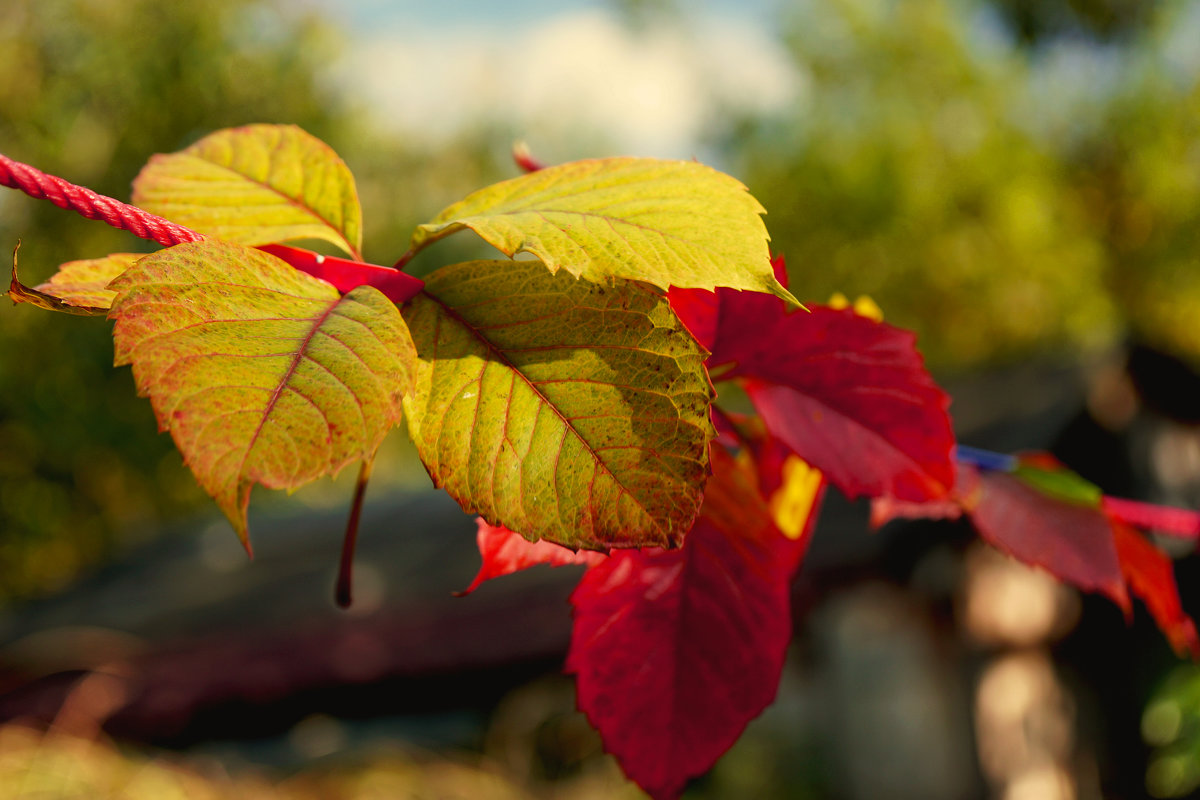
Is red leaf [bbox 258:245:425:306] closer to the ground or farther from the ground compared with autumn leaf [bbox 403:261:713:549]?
farther from the ground

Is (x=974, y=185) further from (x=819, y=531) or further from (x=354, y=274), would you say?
(x=354, y=274)

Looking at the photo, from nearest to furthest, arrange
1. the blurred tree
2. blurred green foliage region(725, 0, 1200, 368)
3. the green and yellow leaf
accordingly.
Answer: the green and yellow leaf
the blurred tree
blurred green foliage region(725, 0, 1200, 368)

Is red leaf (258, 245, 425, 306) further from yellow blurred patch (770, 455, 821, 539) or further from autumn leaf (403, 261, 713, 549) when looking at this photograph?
yellow blurred patch (770, 455, 821, 539)

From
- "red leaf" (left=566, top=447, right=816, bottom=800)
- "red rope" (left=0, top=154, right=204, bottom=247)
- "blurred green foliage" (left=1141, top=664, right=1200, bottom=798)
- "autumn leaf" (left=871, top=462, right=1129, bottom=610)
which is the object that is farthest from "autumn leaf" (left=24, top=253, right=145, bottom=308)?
"blurred green foliage" (left=1141, top=664, right=1200, bottom=798)

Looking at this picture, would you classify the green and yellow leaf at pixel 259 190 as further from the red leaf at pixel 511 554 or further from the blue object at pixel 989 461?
the blue object at pixel 989 461

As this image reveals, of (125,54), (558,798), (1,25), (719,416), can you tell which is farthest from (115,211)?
(1,25)

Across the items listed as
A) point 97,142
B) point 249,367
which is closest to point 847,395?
point 249,367
